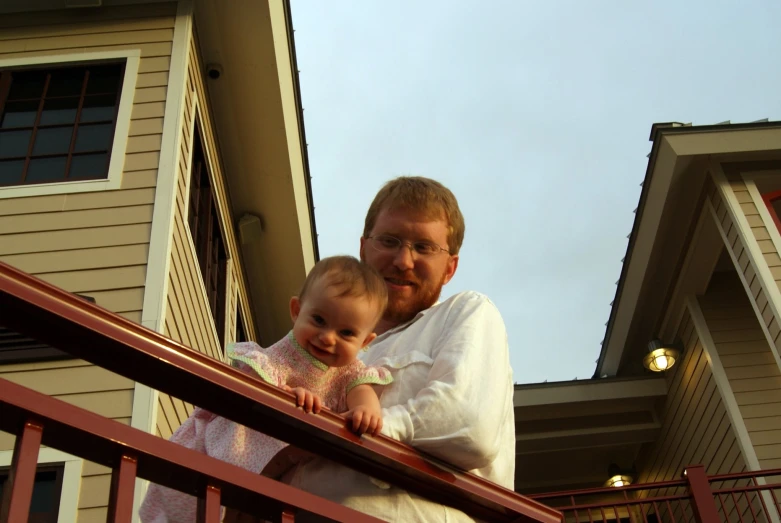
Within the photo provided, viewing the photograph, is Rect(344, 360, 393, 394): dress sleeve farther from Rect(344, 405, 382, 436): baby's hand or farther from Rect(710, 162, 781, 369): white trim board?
Rect(710, 162, 781, 369): white trim board

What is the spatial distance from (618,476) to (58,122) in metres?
8.46

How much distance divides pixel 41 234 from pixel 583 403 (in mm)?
7217

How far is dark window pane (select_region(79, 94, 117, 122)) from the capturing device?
7.49 m

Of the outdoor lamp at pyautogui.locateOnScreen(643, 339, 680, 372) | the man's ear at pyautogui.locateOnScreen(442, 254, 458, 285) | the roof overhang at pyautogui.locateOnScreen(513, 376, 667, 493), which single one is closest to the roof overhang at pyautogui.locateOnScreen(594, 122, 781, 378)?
the outdoor lamp at pyautogui.locateOnScreen(643, 339, 680, 372)

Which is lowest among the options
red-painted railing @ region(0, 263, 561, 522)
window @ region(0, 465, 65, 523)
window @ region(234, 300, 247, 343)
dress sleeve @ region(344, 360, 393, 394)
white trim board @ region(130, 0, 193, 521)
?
red-painted railing @ region(0, 263, 561, 522)

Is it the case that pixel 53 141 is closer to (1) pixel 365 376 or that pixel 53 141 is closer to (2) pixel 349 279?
(2) pixel 349 279

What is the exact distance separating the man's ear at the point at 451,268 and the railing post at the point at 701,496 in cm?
445

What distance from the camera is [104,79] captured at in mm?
7863

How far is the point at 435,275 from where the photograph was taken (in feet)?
8.92

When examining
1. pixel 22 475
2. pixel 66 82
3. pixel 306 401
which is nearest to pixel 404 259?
pixel 306 401

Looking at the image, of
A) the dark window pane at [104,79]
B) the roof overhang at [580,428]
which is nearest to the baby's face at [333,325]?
the dark window pane at [104,79]

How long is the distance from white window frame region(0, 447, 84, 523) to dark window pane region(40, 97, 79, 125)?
3.19 m

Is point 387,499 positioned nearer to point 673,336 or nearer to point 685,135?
point 685,135

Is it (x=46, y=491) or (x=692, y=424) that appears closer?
(x=46, y=491)
